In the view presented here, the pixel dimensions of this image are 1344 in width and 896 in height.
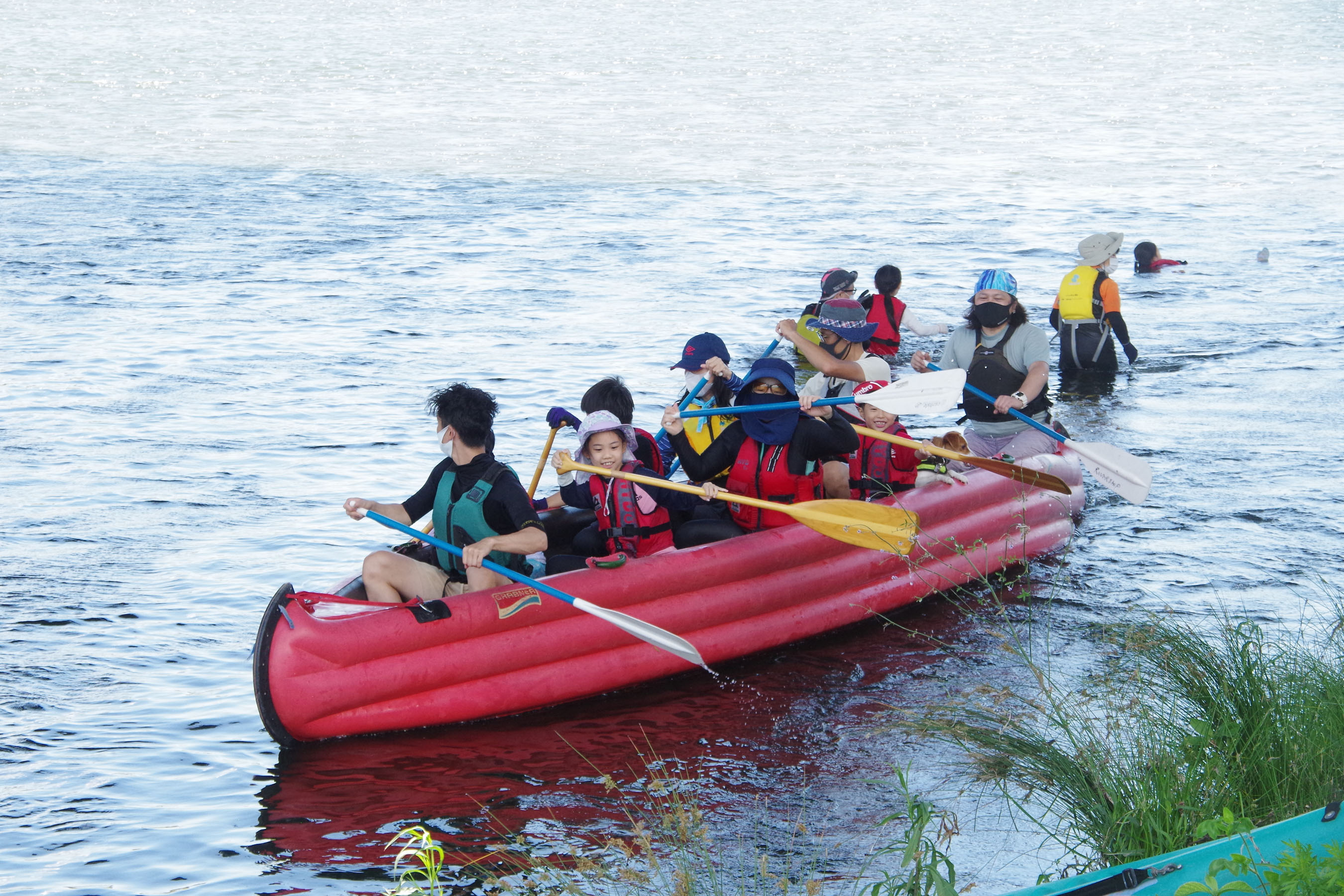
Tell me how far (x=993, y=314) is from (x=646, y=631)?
2888mm

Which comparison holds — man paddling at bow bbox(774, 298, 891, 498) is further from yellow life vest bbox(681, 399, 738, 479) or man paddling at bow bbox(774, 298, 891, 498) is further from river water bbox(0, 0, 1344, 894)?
river water bbox(0, 0, 1344, 894)

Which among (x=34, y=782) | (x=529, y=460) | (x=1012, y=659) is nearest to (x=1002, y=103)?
(x=529, y=460)

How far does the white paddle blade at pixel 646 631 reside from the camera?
5117 mm

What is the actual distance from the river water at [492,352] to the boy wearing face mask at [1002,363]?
705 mm

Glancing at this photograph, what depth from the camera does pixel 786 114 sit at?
27688mm

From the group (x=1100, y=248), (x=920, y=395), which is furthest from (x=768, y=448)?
(x=1100, y=248)

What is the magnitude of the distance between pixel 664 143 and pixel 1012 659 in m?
19.2

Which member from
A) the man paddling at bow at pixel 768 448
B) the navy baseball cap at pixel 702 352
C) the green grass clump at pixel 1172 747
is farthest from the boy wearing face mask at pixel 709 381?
the green grass clump at pixel 1172 747

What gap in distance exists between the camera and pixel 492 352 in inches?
452

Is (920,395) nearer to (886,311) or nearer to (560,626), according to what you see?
(560,626)

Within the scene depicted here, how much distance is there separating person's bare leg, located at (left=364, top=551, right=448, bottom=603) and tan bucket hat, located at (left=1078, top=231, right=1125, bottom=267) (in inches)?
229

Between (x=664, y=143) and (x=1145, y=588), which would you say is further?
(x=664, y=143)

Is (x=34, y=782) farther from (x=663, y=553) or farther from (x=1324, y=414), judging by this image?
(x=1324, y=414)

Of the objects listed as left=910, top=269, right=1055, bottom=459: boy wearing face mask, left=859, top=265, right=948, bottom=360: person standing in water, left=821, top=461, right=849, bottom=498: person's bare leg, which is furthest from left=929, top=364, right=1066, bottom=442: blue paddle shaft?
left=859, top=265, right=948, bottom=360: person standing in water
